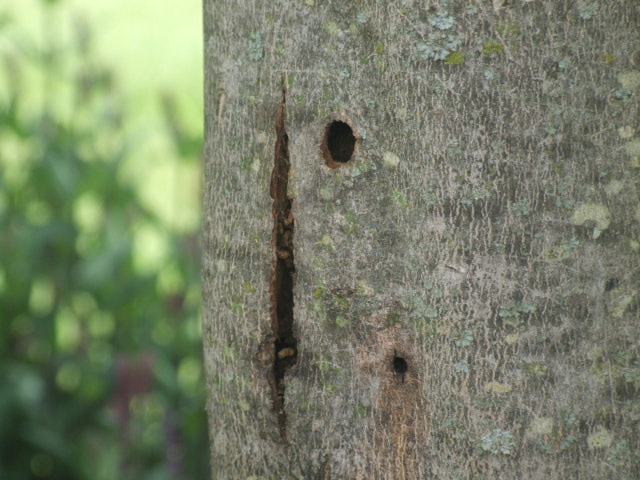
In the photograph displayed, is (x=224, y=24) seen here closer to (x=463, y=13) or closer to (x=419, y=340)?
(x=463, y=13)

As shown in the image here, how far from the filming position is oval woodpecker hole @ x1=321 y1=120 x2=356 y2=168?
1.06m

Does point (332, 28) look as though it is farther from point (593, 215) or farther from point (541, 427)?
point (541, 427)

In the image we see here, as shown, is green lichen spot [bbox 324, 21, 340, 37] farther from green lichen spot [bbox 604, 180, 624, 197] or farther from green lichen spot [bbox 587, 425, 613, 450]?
green lichen spot [bbox 587, 425, 613, 450]

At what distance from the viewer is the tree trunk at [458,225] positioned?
3.23ft

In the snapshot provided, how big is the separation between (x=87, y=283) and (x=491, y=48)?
6.56 ft

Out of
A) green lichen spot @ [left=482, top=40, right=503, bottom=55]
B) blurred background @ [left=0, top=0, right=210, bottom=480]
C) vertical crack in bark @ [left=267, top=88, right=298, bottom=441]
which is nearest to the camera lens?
green lichen spot @ [left=482, top=40, right=503, bottom=55]

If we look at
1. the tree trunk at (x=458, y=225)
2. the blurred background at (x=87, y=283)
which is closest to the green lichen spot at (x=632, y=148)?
the tree trunk at (x=458, y=225)

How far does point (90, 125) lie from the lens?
292 centimetres

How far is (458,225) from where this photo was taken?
1.00 metres

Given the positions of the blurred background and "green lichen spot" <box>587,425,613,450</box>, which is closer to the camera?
"green lichen spot" <box>587,425,613,450</box>

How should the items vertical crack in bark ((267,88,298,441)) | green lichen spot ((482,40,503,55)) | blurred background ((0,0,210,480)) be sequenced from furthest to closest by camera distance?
blurred background ((0,0,210,480)), vertical crack in bark ((267,88,298,441)), green lichen spot ((482,40,503,55))

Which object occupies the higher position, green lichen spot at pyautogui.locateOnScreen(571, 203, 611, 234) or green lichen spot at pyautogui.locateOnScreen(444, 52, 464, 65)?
green lichen spot at pyautogui.locateOnScreen(444, 52, 464, 65)

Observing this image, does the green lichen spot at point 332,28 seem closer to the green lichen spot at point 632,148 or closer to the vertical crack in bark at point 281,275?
the vertical crack in bark at point 281,275

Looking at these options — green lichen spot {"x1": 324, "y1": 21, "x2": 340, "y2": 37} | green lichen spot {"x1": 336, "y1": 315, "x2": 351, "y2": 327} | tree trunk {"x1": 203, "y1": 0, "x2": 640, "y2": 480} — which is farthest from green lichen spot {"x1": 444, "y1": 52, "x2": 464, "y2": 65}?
green lichen spot {"x1": 336, "y1": 315, "x2": 351, "y2": 327}
